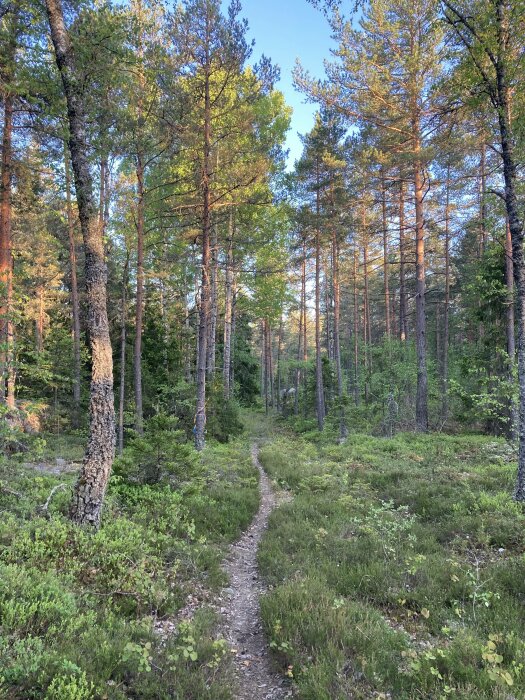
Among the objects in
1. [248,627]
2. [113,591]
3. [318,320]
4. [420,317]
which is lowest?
[248,627]

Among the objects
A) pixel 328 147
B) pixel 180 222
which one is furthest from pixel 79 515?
pixel 328 147

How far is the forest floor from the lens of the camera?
3322 millimetres

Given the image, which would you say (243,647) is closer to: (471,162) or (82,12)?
(82,12)

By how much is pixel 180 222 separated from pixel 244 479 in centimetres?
940

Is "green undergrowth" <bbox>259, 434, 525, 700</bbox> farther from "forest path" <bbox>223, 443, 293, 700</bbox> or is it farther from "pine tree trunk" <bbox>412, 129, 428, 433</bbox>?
"pine tree trunk" <bbox>412, 129, 428, 433</bbox>

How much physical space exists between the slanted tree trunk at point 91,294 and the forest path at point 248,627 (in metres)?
2.38

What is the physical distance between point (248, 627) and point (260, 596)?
18.8 inches

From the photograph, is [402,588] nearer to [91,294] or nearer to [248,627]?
[248,627]

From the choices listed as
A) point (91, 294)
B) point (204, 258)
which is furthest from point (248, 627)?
point (204, 258)

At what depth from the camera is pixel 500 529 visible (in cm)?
623

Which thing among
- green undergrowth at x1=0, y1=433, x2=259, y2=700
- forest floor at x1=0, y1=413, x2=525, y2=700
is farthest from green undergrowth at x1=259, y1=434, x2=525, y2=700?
green undergrowth at x1=0, y1=433, x2=259, y2=700

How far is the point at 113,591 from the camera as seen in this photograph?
443 centimetres

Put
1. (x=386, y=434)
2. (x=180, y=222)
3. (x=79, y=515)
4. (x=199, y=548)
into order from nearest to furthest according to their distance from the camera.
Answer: (x=79, y=515) < (x=199, y=548) < (x=180, y=222) < (x=386, y=434)

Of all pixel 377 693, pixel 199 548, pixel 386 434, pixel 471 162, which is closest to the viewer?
pixel 377 693
